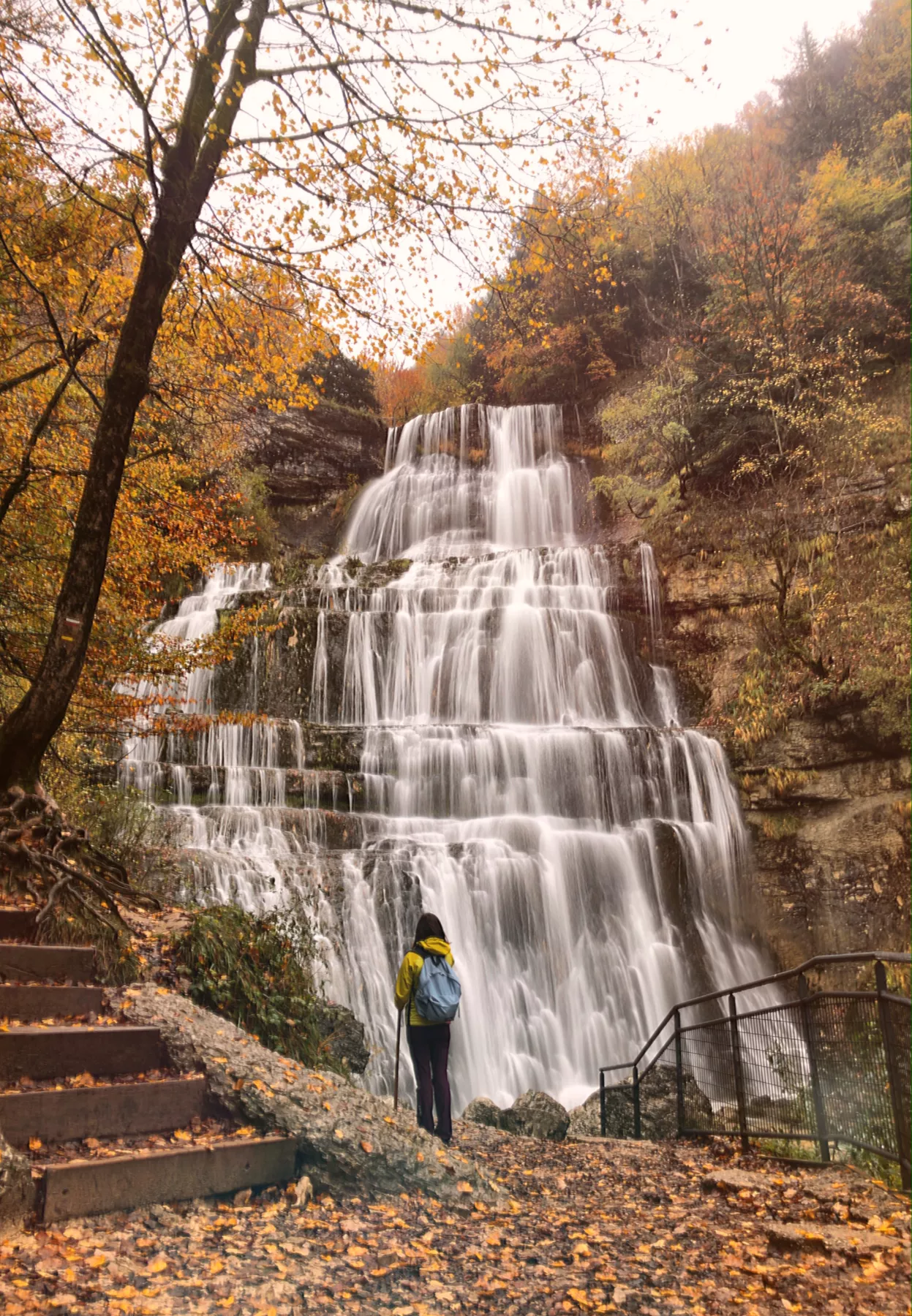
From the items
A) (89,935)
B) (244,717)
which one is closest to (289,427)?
(244,717)

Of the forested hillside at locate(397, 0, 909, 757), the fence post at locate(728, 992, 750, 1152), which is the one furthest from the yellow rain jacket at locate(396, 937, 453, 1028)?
the forested hillside at locate(397, 0, 909, 757)

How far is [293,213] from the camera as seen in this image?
7.84 m

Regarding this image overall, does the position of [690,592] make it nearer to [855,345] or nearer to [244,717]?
[855,345]

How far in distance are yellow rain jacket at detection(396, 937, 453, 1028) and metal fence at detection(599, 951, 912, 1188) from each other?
2.19 m

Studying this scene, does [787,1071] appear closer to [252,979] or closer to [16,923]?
[252,979]

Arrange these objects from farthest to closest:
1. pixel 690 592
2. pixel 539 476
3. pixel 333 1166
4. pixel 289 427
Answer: pixel 289 427 < pixel 539 476 < pixel 690 592 < pixel 333 1166

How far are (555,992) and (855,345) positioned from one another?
17.8 meters

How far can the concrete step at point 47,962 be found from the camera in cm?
443

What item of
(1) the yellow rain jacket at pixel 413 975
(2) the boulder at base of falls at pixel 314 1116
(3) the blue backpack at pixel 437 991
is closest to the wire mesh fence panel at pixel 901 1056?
(2) the boulder at base of falls at pixel 314 1116

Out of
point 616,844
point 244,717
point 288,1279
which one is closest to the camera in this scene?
point 288,1279

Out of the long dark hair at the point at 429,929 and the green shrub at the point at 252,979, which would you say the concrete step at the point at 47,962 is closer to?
the green shrub at the point at 252,979

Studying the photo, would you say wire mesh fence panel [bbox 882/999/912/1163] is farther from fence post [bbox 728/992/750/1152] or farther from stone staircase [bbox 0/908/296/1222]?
stone staircase [bbox 0/908/296/1222]

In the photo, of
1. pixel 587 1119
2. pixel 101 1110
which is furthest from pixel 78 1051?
pixel 587 1119

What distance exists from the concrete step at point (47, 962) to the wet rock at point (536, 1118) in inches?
198
